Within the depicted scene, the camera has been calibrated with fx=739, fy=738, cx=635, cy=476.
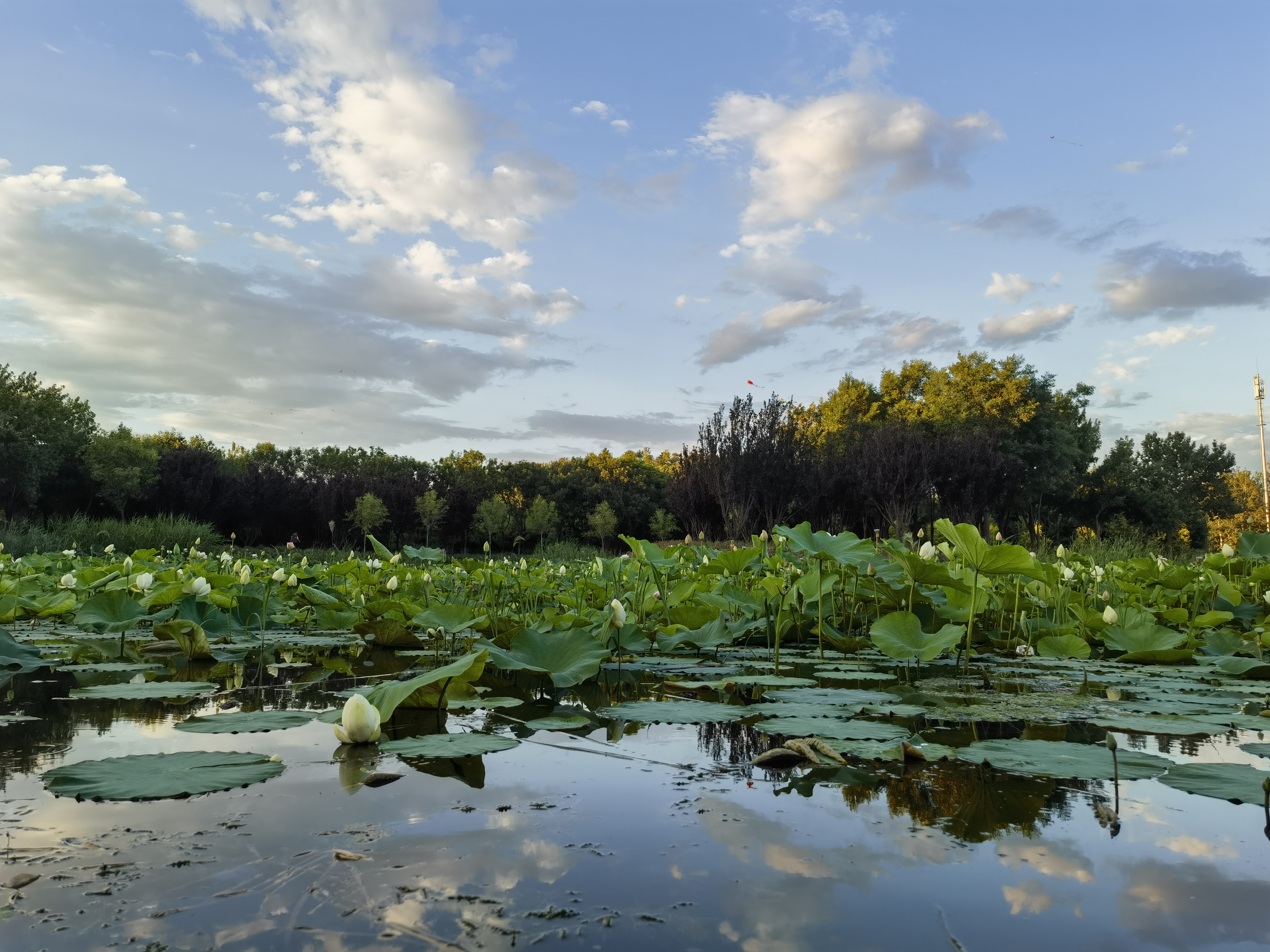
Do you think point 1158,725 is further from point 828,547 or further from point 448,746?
point 448,746

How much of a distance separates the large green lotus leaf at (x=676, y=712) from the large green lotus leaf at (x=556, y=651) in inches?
6.5

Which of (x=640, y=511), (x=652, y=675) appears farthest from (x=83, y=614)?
(x=640, y=511)

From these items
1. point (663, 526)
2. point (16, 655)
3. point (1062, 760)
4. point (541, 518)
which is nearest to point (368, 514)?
point (541, 518)

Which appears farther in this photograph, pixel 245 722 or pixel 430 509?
pixel 430 509

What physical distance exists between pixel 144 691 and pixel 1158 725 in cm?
254

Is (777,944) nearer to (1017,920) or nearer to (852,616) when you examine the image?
(1017,920)

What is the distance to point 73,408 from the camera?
977 inches

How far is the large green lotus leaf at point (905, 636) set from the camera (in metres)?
2.34

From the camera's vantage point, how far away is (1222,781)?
1.23 m

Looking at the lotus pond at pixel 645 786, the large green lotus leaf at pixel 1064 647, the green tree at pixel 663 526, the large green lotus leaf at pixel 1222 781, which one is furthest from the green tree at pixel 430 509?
the large green lotus leaf at pixel 1222 781

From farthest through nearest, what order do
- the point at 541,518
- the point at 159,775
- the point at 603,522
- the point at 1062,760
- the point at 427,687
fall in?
the point at 603,522 → the point at 541,518 → the point at 427,687 → the point at 1062,760 → the point at 159,775

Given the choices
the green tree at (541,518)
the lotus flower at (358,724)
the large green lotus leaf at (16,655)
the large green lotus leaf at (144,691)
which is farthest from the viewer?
the green tree at (541,518)

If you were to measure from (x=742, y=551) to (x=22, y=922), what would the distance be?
2.71 meters

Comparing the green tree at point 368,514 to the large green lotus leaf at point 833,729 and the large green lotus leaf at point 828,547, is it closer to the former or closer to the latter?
the large green lotus leaf at point 828,547
